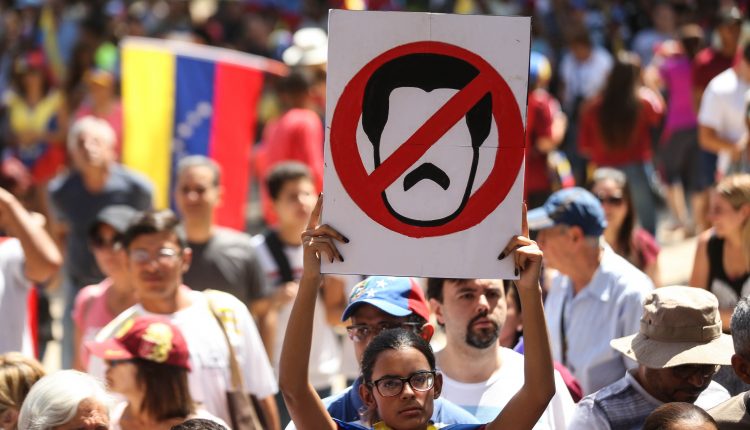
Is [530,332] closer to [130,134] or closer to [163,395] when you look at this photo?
[163,395]

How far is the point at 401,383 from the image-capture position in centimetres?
370

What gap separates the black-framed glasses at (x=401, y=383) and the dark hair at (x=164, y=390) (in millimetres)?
1180

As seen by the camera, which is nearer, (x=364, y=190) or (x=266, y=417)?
(x=364, y=190)

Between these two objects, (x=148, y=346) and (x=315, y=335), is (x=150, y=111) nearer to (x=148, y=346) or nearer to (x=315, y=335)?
(x=315, y=335)

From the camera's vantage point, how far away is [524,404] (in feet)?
12.0

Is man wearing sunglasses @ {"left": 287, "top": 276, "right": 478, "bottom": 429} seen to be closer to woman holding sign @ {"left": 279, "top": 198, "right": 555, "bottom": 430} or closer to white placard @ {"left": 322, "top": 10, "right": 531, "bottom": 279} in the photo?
woman holding sign @ {"left": 279, "top": 198, "right": 555, "bottom": 430}

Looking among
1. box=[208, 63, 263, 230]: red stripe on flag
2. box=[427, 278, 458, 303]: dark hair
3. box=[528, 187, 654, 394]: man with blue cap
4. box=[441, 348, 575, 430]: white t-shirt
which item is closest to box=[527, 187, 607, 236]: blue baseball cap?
box=[528, 187, 654, 394]: man with blue cap

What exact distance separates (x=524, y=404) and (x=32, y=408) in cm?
149

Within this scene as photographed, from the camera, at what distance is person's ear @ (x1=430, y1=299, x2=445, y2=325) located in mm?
4918

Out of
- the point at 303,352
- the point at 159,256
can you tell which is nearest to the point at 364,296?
the point at 303,352

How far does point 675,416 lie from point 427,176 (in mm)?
964

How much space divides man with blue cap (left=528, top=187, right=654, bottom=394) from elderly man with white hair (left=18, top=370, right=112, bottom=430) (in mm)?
2084

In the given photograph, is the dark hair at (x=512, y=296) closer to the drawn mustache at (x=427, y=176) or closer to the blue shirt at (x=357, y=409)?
the blue shirt at (x=357, y=409)

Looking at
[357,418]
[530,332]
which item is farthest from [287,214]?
[530,332]
